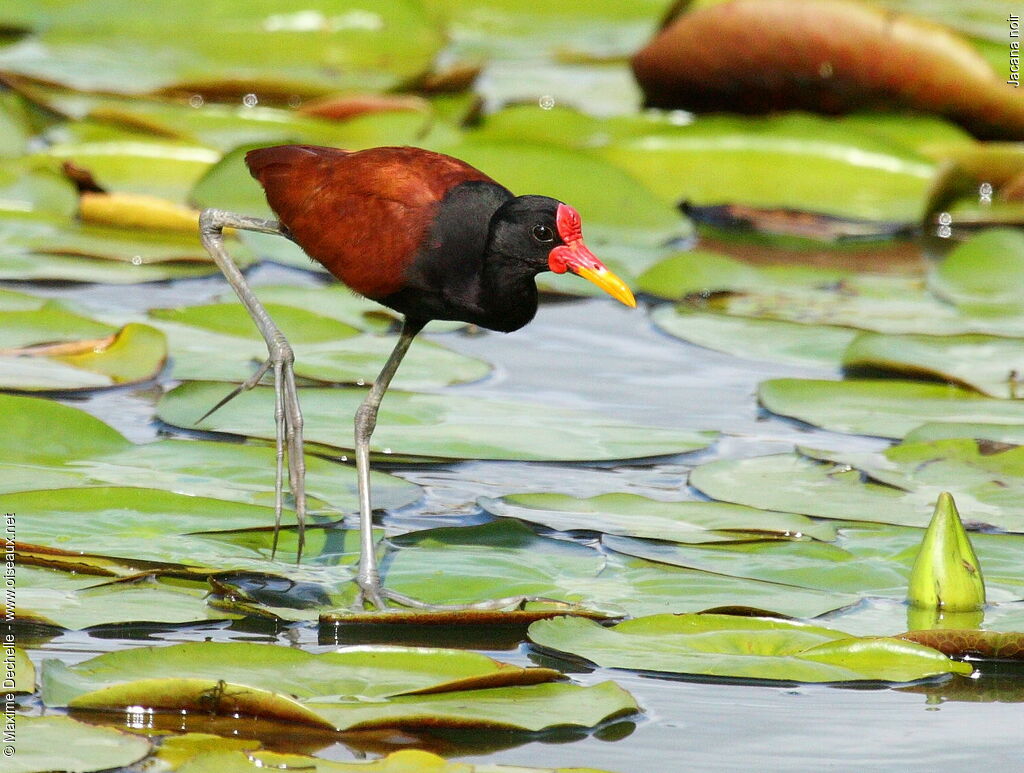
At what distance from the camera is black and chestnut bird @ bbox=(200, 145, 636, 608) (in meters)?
3.55

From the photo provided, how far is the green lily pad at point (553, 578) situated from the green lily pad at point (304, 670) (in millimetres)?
527

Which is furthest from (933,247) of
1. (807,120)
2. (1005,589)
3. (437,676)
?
(437,676)

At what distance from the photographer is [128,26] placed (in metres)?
8.85

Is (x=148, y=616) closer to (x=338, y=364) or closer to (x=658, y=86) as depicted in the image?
(x=338, y=364)

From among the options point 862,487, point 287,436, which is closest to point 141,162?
point 287,436

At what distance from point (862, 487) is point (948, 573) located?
31.1 inches

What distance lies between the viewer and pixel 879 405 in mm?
4832

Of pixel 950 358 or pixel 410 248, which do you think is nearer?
pixel 410 248

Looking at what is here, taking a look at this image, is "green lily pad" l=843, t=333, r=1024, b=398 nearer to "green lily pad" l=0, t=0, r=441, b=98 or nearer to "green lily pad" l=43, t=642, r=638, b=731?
"green lily pad" l=43, t=642, r=638, b=731

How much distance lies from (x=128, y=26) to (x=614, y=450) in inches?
217

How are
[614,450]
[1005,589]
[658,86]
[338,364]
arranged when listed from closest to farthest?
[1005,589] → [614,450] → [338,364] → [658,86]

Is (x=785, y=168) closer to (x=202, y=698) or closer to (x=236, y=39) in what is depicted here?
(x=236, y=39)

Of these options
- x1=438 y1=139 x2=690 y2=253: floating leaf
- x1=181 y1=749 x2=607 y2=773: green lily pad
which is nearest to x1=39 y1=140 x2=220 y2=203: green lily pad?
x1=438 y1=139 x2=690 y2=253: floating leaf

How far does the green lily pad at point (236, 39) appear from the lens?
8531mm
